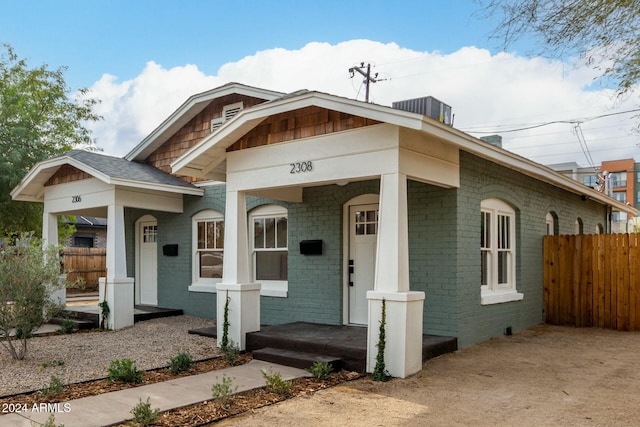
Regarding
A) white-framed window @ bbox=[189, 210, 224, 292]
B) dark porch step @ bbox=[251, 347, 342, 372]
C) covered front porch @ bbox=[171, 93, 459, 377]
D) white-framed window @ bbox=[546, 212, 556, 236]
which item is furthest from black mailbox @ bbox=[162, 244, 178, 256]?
white-framed window @ bbox=[546, 212, 556, 236]

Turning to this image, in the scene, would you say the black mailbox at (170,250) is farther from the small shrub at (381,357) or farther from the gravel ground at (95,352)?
the small shrub at (381,357)

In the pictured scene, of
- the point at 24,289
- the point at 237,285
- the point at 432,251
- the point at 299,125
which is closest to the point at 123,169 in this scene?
the point at 24,289

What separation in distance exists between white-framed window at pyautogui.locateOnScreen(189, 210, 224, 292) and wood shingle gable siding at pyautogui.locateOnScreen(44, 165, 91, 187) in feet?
8.34

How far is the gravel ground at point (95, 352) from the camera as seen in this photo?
6.43m

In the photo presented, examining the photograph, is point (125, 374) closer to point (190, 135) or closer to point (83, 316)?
point (83, 316)

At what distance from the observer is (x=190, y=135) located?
488 inches

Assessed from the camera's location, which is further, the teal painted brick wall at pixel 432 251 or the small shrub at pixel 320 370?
the teal painted brick wall at pixel 432 251

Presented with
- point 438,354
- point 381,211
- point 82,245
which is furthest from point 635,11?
point 82,245

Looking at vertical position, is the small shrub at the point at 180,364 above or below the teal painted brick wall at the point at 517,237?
below

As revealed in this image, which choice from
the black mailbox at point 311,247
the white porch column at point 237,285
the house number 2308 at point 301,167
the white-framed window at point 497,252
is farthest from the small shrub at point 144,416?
the white-framed window at point 497,252

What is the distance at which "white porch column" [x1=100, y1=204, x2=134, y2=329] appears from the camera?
1041cm

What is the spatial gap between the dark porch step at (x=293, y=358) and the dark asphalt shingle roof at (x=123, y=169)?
4988 millimetres

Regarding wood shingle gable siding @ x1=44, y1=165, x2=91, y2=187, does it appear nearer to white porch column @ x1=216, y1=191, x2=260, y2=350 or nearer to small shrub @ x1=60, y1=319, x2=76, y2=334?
small shrub @ x1=60, y1=319, x2=76, y2=334

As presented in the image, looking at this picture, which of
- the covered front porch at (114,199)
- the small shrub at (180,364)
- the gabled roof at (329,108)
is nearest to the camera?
the gabled roof at (329,108)
